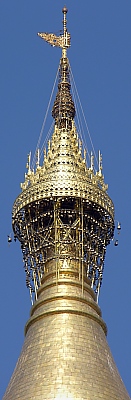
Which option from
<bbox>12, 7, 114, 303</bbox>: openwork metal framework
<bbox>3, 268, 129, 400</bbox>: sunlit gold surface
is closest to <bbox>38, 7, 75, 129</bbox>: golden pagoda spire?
<bbox>12, 7, 114, 303</bbox>: openwork metal framework

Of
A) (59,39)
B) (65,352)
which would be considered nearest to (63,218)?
(65,352)

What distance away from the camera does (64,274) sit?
3431cm

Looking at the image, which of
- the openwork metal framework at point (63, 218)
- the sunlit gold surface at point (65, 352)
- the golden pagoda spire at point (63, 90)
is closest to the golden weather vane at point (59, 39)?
the golden pagoda spire at point (63, 90)

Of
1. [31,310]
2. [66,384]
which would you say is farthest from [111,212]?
[66,384]

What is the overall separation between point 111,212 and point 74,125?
4.09 metres

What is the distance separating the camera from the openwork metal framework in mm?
35031

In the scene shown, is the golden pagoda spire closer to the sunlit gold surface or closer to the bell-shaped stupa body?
the bell-shaped stupa body

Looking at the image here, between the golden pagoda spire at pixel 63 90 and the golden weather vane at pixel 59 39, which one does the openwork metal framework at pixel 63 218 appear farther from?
the golden weather vane at pixel 59 39

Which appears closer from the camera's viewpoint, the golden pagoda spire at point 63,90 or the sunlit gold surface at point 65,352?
the sunlit gold surface at point 65,352

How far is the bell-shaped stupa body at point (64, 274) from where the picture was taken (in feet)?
101

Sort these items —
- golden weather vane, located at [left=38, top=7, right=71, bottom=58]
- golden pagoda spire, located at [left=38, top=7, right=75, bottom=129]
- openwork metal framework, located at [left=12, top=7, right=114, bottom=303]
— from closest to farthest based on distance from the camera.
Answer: openwork metal framework, located at [left=12, top=7, right=114, bottom=303], golden pagoda spire, located at [left=38, top=7, right=75, bottom=129], golden weather vane, located at [left=38, top=7, right=71, bottom=58]

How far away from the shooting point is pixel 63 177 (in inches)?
1394

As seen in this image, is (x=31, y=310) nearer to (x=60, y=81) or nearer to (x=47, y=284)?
(x=47, y=284)

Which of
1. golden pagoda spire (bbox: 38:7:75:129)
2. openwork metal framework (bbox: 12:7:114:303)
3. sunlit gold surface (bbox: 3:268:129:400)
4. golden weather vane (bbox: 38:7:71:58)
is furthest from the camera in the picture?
golden weather vane (bbox: 38:7:71:58)
